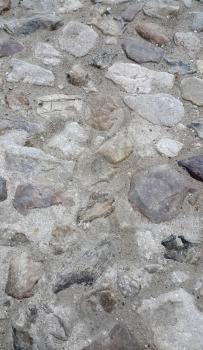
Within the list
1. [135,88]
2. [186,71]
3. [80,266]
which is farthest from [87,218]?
[186,71]

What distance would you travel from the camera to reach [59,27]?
2.39 m

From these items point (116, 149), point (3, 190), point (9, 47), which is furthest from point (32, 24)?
point (3, 190)

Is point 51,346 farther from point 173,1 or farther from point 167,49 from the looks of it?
point 173,1

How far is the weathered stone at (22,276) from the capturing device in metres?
1.50

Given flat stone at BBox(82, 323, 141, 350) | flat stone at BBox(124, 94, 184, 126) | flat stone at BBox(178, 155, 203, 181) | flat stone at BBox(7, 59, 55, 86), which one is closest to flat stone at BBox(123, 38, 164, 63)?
flat stone at BBox(124, 94, 184, 126)

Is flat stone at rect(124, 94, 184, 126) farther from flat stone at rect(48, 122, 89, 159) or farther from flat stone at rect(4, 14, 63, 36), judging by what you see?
flat stone at rect(4, 14, 63, 36)

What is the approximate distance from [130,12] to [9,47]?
2.05ft

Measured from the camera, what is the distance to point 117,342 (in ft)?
4.72

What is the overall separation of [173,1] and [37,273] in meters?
1.63

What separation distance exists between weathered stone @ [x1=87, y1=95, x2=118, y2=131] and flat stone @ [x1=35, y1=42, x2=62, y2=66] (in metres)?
0.28

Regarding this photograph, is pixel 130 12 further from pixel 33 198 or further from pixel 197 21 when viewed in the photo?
pixel 33 198

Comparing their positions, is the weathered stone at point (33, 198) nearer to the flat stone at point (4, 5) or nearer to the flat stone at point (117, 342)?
the flat stone at point (117, 342)

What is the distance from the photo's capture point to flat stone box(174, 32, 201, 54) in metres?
2.37

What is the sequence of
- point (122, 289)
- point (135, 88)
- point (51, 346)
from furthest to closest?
point (135, 88) → point (122, 289) → point (51, 346)
